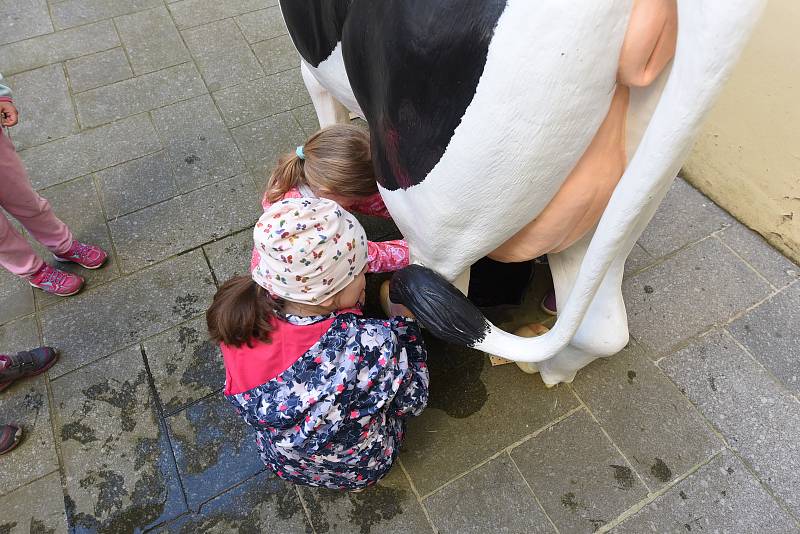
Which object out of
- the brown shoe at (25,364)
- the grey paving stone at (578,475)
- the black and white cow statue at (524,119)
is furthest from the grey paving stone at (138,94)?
the grey paving stone at (578,475)

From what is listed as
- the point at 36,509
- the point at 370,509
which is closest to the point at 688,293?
the point at 370,509

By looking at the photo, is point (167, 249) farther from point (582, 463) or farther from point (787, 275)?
point (787, 275)

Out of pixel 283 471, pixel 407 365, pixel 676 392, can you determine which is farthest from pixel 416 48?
pixel 676 392

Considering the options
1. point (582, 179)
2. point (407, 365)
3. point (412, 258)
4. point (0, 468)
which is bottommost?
point (0, 468)

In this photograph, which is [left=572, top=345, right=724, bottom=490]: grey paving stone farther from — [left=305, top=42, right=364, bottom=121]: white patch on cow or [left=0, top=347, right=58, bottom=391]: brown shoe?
A: [left=0, top=347, right=58, bottom=391]: brown shoe

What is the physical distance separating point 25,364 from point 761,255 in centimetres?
254

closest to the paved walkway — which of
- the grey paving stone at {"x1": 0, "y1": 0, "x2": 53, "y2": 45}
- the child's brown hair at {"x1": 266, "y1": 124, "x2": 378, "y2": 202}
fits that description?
the child's brown hair at {"x1": 266, "y1": 124, "x2": 378, "y2": 202}

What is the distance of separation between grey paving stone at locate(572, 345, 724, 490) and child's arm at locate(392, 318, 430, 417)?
58 cm

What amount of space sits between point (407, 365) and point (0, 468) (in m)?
1.28

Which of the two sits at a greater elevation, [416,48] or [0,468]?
[416,48]

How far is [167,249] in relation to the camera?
1.98 m

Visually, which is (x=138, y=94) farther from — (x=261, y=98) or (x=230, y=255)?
(x=230, y=255)

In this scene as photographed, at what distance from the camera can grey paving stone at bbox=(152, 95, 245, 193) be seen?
7.23 ft

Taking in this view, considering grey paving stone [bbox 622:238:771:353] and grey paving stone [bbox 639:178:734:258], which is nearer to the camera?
grey paving stone [bbox 622:238:771:353]
